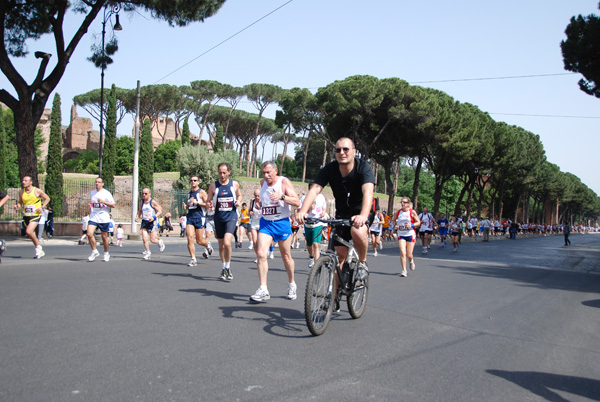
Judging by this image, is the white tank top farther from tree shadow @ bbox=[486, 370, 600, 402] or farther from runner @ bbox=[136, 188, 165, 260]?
runner @ bbox=[136, 188, 165, 260]

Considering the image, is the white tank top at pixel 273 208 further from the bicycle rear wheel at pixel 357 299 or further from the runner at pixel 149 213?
the runner at pixel 149 213

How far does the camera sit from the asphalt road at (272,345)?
354cm

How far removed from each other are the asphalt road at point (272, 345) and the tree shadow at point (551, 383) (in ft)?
0.05

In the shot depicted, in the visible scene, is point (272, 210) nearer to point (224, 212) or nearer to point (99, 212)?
point (224, 212)

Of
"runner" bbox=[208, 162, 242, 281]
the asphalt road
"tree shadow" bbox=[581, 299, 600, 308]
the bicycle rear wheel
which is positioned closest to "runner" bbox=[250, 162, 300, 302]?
the asphalt road

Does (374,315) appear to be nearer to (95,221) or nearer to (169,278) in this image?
(169,278)

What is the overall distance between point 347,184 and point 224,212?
3684mm

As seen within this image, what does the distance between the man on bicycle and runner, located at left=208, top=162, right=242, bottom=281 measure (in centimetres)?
340

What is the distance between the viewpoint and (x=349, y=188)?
556 cm

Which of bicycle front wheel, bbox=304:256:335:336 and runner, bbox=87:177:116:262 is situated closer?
bicycle front wheel, bbox=304:256:335:336

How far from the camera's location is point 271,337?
4.88 meters

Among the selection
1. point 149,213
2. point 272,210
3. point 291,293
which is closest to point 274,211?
point 272,210

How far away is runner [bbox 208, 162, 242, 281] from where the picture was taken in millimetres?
8719

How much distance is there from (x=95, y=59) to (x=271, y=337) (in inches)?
860
